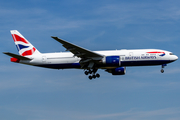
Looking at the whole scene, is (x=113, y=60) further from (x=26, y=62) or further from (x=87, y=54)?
(x=26, y=62)

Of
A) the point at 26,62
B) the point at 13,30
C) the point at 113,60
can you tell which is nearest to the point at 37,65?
the point at 26,62

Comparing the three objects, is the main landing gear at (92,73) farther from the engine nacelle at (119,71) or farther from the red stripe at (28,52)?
the red stripe at (28,52)

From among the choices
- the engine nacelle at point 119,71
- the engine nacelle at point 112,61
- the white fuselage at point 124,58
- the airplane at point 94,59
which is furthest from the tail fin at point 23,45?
the engine nacelle at point 119,71

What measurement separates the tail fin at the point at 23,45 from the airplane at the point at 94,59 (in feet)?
3.65

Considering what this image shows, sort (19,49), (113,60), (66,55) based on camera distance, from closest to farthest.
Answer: (113,60) → (66,55) → (19,49)

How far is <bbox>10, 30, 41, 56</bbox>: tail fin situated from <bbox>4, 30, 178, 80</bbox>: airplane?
111 cm

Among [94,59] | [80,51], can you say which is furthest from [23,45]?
[94,59]

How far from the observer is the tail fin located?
4688 centimetres

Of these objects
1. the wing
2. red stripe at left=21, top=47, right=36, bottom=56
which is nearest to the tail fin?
red stripe at left=21, top=47, right=36, bottom=56

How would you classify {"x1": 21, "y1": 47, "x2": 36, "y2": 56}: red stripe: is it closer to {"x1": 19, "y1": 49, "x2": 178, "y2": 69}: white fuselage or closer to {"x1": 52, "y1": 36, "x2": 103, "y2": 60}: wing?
{"x1": 19, "y1": 49, "x2": 178, "y2": 69}: white fuselage

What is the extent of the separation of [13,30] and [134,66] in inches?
772

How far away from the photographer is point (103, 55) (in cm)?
4234

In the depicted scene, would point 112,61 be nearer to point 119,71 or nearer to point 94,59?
point 94,59

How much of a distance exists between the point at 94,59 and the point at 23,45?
12025mm
